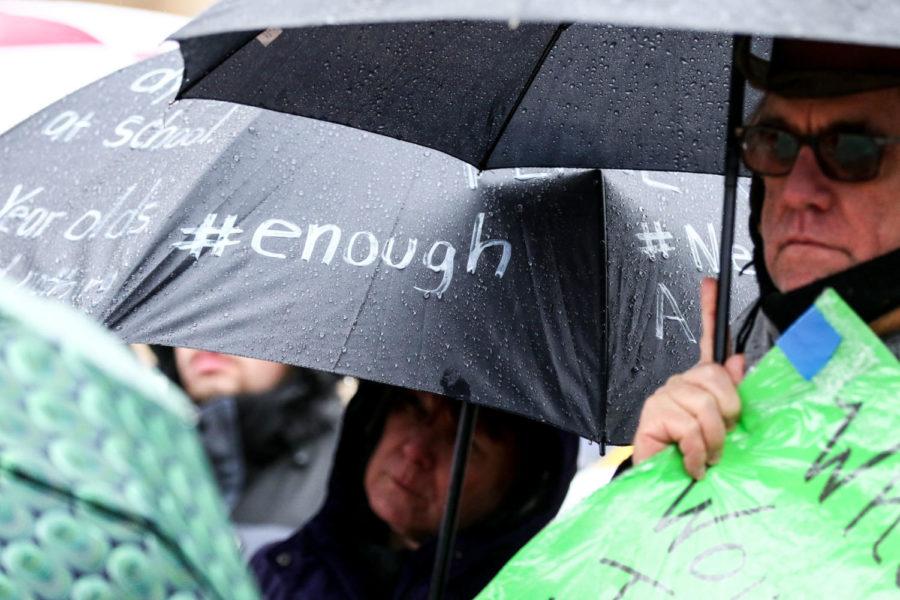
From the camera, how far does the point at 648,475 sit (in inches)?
71.2

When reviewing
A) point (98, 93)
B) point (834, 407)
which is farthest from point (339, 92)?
point (834, 407)

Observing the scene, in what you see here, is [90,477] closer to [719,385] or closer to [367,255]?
[719,385]

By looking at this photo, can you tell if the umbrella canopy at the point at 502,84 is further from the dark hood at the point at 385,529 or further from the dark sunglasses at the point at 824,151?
the dark hood at the point at 385,529

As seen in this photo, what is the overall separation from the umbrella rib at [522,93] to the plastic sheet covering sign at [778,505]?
1035 mm

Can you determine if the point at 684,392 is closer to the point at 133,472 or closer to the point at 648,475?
the point at 648,475

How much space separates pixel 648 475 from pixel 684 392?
12 cm

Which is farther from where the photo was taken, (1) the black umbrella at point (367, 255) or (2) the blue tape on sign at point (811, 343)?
(1) the black umbrella at point (367, 255)

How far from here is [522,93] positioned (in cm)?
270

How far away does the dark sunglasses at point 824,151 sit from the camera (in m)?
1.87

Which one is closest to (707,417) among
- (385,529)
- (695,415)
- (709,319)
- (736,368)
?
(695,415)

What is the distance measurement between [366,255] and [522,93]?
Answer: 1.49 feet

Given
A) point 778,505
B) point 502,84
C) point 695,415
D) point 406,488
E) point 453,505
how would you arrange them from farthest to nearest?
point 406,488 → point 453,505 → point 502,84 → point 695,415 → point 778,505

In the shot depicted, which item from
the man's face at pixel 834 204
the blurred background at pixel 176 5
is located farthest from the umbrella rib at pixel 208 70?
the blurred background at pixel 176 5

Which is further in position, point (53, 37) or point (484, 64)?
point (53, 37)
